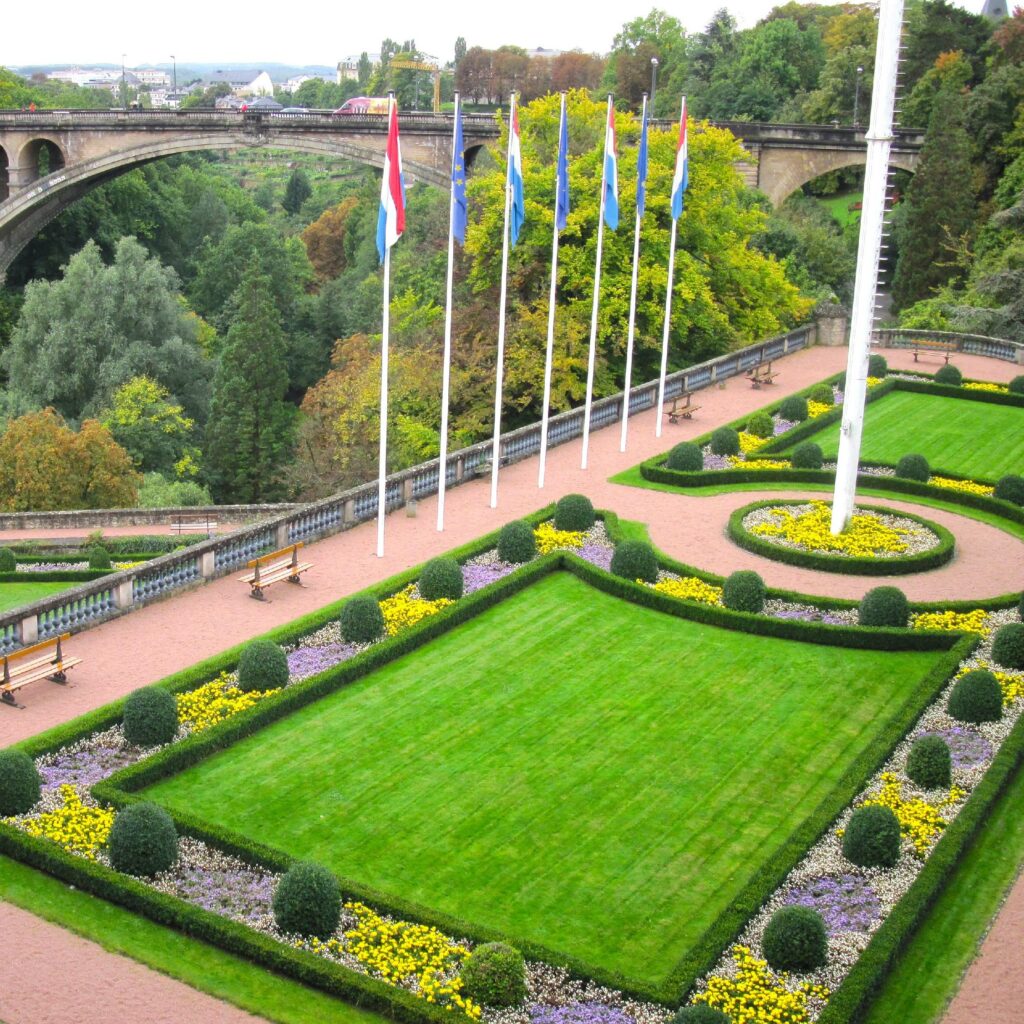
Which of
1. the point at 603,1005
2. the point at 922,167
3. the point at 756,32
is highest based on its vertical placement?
the point at 756,32

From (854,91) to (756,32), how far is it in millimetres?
16666

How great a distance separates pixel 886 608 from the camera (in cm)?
3197

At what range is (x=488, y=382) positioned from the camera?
53.1 m

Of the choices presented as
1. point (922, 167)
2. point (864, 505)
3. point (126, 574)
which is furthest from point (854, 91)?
point (126, 574)

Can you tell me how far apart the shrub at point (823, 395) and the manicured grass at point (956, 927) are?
28.2 metres

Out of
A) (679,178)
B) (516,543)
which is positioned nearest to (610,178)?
(679,178)

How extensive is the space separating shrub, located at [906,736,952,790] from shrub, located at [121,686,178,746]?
12.3 m

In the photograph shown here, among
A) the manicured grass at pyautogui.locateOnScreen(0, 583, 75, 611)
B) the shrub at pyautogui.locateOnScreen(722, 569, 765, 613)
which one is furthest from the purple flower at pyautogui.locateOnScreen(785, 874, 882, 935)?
the manicured grass at pyautogui.locateOnScreen(0, 583, 75, 611)

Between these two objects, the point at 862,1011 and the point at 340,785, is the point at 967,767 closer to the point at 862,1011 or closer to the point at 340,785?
the point at 862,1011

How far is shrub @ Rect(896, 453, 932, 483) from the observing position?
142 feet

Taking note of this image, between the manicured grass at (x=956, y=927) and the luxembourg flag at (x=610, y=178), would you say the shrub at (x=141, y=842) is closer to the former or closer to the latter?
the manicured grass at (x=956, y=927)

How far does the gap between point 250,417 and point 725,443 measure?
110 feet

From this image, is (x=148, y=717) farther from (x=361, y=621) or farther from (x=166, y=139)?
(x=166, y=139)

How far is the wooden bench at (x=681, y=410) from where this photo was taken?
49575 millimetres
